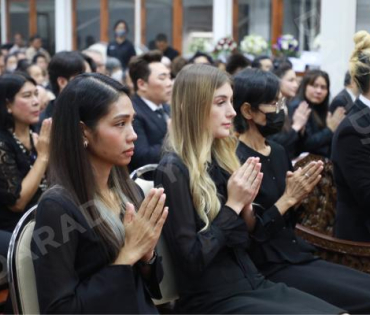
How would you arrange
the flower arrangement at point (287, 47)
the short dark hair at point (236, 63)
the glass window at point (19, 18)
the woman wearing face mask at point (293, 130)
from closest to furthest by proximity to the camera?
the woman wearing face mask at point (293, 130) → the short dark hair at point (236, 63) → the flower arrangement at point (287, 47) → the glass window at point (19, 18)

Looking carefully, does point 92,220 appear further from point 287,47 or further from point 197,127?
point 287,47

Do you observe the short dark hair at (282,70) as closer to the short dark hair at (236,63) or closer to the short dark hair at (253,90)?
the short dark hair at (236,63)

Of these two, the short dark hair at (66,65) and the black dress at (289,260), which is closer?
the black dress at (289,260)

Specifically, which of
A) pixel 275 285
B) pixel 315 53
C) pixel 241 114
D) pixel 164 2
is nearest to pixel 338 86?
pixel 315 53

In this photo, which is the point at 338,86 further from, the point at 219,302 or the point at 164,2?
the point at 164,2

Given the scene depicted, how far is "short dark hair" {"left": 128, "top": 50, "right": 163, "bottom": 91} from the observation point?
432 centimetres

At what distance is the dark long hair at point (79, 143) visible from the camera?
181cm

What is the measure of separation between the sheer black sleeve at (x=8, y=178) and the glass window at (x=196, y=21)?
8.02 metres

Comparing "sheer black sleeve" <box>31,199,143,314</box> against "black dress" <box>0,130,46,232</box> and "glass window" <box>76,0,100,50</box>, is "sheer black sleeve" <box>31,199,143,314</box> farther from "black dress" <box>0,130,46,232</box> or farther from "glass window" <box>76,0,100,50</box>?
"glass window" <box>76,0,100,50</box>

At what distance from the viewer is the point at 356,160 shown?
274 cm

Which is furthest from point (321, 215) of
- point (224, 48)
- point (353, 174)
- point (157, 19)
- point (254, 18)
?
point (157, 19)

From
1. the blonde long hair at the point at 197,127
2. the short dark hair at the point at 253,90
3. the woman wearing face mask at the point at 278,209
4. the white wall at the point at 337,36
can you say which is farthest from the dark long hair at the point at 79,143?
the white wall at the point at 337,36

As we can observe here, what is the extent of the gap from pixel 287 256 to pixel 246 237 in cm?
37

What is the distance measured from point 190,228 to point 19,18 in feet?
42.3
